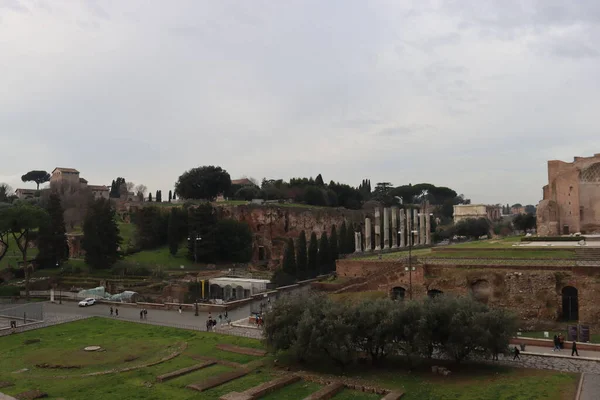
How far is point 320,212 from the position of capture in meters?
65.3

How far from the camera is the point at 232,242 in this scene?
49.2m

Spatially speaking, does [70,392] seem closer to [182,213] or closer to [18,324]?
[18,324]

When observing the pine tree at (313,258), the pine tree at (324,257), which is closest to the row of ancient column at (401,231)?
the pine tree at (324,257)

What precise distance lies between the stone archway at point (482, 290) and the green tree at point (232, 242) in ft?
89.5

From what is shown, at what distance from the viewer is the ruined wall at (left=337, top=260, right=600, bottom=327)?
75.5ft

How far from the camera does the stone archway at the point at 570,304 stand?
77.6 ft

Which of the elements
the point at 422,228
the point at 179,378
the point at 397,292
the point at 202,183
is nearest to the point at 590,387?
the point at 179,378

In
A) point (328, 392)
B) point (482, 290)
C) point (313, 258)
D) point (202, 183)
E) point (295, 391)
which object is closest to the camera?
point (328, 392)

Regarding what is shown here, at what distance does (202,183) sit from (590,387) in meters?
58.6

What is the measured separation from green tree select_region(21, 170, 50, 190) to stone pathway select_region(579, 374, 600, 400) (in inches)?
4184

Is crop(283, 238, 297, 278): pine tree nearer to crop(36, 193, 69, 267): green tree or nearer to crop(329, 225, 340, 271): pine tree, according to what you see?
crop(329, 225, 340, 271): pine tree

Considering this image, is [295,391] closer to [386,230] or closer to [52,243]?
[386,230]

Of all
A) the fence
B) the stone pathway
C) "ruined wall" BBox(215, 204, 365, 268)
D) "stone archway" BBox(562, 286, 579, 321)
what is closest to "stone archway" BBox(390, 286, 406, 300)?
"stone archway" BBox(562, 286, 579, 321)

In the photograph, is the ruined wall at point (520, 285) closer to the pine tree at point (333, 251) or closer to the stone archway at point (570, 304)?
the stone archway at point (570, 304)
